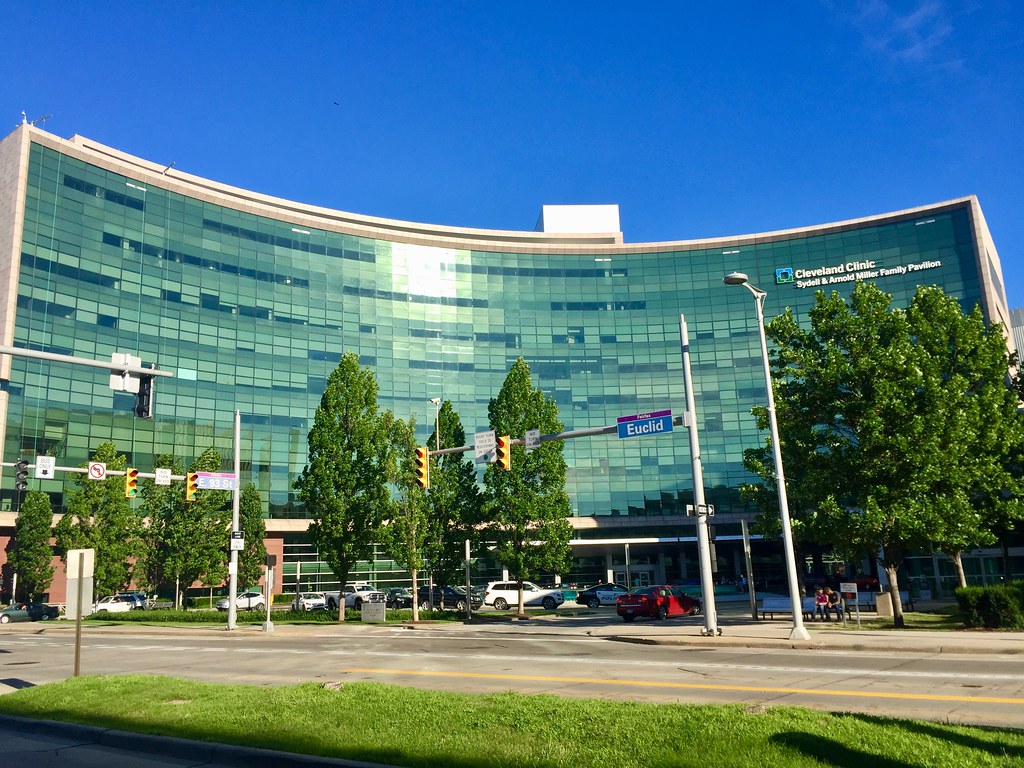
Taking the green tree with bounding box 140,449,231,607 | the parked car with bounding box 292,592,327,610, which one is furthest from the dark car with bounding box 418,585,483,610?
the green tree with bounding box 140,449,231,607

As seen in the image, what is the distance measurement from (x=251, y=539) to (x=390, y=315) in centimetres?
3015

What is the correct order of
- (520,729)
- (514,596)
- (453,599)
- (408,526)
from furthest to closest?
(453,599), (514,596), (408,526), (520,729)

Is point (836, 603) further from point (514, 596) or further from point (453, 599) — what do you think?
point (453, 599)

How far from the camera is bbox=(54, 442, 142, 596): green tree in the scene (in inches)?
2150

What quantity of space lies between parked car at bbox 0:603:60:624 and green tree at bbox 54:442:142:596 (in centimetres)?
316

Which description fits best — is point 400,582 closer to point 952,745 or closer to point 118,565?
point 118,565

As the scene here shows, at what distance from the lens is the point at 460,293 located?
87.8 metres

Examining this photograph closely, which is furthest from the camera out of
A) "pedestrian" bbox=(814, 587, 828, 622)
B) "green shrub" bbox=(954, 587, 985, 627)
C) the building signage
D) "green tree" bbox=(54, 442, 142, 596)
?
the building signage

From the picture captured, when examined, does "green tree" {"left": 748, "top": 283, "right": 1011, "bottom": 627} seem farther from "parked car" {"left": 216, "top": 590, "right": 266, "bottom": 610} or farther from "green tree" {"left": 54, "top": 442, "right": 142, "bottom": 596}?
"green tree" {"left": 54, "top": 442, "right": 142, "bottom": 596}

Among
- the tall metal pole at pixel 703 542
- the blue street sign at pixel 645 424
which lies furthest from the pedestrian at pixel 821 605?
the blue street sign at pixel 645 424

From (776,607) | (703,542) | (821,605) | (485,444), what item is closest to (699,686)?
(703,542)

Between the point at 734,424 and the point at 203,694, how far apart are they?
76.5m

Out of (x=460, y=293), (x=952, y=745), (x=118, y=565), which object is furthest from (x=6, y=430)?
(x=952, y=745)

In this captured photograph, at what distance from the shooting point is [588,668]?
18.3 meters
